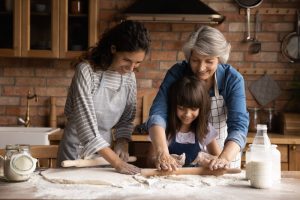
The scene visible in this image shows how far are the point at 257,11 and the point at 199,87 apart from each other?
1821 mm

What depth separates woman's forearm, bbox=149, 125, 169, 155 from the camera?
189cm

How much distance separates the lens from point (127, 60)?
1.99 meters

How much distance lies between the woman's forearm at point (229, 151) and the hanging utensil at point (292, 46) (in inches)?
77.6

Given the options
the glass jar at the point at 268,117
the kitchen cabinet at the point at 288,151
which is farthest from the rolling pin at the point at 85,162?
the glass jar at the point at 268,117

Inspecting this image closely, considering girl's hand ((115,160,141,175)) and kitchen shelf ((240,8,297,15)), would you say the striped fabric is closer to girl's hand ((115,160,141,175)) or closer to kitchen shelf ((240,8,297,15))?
girl's hand ((115,160,141,175))

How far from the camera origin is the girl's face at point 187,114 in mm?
2037

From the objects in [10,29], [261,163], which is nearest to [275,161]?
[261,163]

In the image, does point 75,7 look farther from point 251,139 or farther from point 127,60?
point 127,60

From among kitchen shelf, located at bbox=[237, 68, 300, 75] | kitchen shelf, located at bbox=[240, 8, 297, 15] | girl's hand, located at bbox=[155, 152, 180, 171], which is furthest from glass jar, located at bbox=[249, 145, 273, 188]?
kitchen shelf, located at bbox=[240, 8, 297, 15]

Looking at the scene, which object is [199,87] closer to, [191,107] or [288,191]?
[191,107]

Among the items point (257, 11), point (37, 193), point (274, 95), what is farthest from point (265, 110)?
point (37, 193)

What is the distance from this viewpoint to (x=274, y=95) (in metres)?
3.75

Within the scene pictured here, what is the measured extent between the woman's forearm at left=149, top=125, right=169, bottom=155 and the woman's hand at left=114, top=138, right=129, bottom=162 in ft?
0.54

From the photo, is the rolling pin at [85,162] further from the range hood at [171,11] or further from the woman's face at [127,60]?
the range hood at [171,11]
